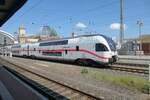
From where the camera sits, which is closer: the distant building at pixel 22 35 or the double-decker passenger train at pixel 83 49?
the double-decker passenger train at pixel 83 49

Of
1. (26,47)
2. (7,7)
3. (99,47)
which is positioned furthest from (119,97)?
(26,47)

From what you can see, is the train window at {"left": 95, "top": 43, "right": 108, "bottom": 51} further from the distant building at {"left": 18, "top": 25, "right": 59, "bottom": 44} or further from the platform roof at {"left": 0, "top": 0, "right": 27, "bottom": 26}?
the distant building at {"left": 18, "top": 25, "right": 59, "bottom": 44}

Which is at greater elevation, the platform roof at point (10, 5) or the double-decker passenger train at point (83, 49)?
the platform roof at point (10, 5)

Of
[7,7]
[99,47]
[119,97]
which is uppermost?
[7,7]

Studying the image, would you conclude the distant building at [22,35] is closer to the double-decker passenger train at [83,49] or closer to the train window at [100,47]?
the double-decker passenger train at [83,49]

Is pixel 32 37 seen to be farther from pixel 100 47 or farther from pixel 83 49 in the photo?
pixel 100 47

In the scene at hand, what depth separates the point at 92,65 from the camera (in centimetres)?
3064

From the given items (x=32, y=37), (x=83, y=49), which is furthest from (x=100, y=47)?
(x=32, y=37)

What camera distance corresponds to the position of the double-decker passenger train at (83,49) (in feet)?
91.6

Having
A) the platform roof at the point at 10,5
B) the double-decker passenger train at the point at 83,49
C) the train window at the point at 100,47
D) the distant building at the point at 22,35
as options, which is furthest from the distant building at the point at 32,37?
the platform roof at the point at 10,5

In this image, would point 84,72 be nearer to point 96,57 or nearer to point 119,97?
point 96,57

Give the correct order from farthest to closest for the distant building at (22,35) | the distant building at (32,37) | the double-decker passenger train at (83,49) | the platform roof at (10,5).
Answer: the distant building at (22,35) < the distant building at (32,37) < the double-decker passenger train at (83,49) < the platform roof at (10,5)

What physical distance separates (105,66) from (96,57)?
2625 mm

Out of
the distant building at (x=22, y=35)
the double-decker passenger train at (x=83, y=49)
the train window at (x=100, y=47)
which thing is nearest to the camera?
the train window at (x=100, y=47)
